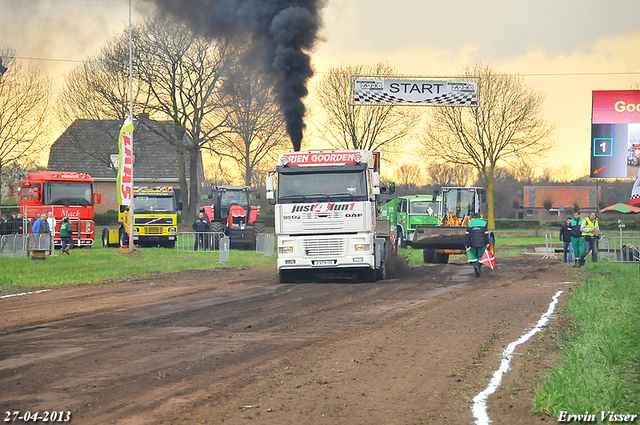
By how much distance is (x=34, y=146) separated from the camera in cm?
4069

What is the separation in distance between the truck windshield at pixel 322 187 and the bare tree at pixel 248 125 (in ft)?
54.7

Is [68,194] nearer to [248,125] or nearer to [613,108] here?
[248,125]

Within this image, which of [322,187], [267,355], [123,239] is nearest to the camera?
[267,355]

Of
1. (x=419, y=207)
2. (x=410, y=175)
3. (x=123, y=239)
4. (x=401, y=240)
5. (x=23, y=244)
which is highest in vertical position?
(x=410, y=175)

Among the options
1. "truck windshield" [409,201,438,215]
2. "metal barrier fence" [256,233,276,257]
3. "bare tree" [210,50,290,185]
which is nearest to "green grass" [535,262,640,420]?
"metal barrier fence" [256,233,276,257]

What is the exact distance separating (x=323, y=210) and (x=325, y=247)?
0.92m

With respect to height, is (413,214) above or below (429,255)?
above

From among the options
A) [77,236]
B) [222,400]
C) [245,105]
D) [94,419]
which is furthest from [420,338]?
[245,105]

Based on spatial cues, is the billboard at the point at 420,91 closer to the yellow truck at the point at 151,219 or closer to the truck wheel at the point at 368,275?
the yellow truck at the point at 151,219

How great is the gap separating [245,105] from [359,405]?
1395 inches

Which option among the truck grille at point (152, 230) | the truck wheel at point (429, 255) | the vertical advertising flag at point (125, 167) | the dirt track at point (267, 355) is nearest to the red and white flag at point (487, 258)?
the dirt track at point (267, 355)

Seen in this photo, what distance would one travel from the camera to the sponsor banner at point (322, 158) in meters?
16.9

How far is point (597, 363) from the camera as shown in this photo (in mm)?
7195

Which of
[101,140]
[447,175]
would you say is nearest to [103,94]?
[101,140]
